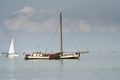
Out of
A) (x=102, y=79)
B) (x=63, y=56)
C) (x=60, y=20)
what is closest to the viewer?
(x=102, y=79)

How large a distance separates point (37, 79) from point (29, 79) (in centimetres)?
149

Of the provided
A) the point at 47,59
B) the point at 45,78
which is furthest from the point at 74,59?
the point at 45,78

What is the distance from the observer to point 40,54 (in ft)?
510

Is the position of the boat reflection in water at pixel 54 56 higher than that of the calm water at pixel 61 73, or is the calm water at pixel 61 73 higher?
the boat reflection in water at pixel 54 56

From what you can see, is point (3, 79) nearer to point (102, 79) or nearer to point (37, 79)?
point (37, 79)

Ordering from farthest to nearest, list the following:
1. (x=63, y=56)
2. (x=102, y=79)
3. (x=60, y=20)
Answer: (x=60, y=20), (x=63, y=56), (x=102, y=79)

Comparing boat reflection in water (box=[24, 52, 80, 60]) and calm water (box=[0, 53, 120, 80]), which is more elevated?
boat reflection in water (box=[24, 52, 80, 60])

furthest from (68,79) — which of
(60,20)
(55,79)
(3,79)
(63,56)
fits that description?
(60,20)

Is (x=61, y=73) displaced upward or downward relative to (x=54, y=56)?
downward

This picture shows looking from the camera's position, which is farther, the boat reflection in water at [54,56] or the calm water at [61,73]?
the boat reflection in water at [54,56]

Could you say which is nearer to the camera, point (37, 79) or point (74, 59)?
point (37, 79)

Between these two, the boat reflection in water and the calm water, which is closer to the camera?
the calm water

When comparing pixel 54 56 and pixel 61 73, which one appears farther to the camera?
pixel 54 56

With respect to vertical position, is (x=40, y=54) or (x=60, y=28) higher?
(x=60, y=28)
